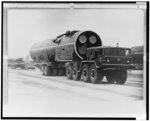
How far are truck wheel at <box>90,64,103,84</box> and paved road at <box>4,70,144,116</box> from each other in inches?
1.5

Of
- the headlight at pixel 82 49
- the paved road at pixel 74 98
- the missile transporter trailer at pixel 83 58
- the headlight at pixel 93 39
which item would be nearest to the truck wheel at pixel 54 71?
the missile transporter trailer at pixel 83 58

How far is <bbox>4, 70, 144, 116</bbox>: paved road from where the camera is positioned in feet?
10.4

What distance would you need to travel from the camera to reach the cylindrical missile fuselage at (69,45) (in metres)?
3.21

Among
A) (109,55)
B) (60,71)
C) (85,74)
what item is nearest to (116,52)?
(109,55)

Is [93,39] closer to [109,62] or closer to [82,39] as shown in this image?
[82,39]

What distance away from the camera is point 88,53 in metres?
3.21

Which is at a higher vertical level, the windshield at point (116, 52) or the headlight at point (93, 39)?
the headlight at point (93, 39)

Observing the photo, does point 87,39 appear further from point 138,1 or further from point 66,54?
point 138,1

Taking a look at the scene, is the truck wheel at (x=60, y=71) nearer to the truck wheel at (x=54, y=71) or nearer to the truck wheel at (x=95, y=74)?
the truck wheel at (x=54, y=71)

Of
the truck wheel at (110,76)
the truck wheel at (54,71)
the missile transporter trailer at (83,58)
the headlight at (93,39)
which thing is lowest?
the truck wheel at (110,76)

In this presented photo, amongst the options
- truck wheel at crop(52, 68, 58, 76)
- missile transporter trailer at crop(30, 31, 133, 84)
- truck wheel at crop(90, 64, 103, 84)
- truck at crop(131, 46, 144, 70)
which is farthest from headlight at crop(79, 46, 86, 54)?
truck at crop(131, 46, 144, 70)

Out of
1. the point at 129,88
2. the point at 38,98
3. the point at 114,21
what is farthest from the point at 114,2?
the point at 38,98

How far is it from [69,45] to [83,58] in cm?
14

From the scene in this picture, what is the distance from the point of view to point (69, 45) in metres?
3.24
